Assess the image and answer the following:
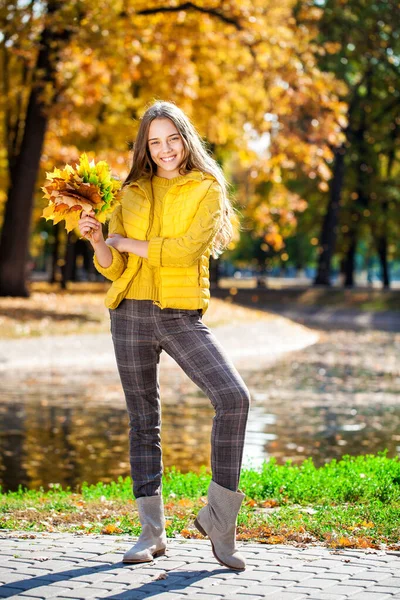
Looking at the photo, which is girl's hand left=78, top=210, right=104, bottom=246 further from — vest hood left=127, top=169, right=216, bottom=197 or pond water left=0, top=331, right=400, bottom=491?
pond water left=0, top=331, right=400, bottom=491

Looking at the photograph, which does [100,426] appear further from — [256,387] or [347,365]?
[347,365]

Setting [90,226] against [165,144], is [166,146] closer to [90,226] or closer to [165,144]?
[165,144]

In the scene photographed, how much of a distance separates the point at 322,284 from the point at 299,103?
27405mm

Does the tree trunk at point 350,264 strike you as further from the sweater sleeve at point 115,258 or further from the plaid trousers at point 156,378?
the plaid trousers at point 156,378

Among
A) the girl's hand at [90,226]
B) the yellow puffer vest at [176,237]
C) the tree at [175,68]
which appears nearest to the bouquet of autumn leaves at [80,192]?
the girl's hand at [90,226]

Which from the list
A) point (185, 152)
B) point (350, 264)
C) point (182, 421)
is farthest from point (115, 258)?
point (350, 264)

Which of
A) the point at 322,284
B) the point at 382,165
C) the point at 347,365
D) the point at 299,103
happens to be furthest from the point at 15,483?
the point at 382,165

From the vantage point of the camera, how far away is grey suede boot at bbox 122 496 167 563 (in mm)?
5508

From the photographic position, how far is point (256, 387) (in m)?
17.7

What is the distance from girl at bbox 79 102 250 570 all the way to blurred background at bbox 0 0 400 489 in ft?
3.29

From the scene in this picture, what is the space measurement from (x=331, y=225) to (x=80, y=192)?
1906 inches

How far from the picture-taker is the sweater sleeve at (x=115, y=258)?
5730 mm

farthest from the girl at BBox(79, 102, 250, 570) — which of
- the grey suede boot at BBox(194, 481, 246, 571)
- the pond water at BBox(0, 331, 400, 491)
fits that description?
the pond water at BBox(0, 331, 400, 491)

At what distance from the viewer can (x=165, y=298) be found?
5605 mm
